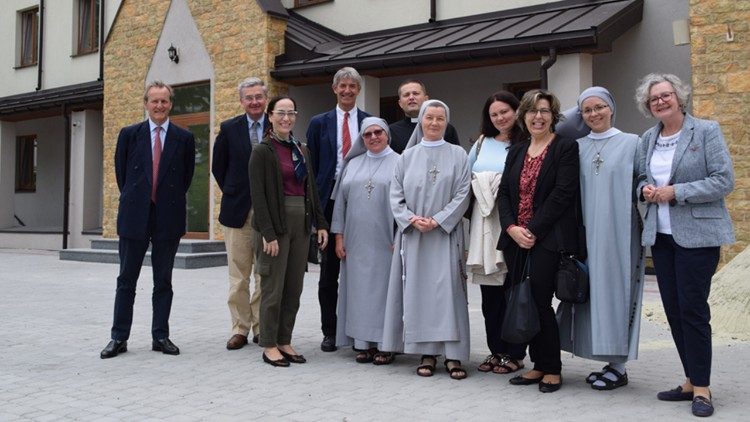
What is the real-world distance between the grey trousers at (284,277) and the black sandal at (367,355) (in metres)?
0.55

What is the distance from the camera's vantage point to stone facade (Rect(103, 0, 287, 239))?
14.3m

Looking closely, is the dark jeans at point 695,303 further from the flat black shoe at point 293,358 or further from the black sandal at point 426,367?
the flat black shoe at point 293,358

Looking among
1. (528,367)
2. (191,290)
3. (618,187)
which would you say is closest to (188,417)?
(528,367)

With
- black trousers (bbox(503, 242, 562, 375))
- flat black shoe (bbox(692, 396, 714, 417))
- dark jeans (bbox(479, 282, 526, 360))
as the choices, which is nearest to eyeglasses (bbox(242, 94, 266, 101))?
dark jeans (bbox(479, 282, 526, 360))

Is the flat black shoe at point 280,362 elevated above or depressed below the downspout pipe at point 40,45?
below

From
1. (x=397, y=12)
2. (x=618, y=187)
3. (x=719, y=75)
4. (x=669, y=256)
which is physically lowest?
(x=669, y=256)

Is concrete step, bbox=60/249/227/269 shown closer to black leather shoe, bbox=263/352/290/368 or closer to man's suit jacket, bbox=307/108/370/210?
man's suit jacket, bbox=307/108/370/210

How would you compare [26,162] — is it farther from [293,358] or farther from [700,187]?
[700,187]

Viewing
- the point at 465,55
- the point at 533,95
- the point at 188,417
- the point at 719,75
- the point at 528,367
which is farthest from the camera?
the point at 465,55

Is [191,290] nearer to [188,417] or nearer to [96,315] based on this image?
[96,315]

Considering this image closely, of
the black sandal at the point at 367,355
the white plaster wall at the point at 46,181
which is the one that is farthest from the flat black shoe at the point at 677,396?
the white plaster wall at the point at 46,181

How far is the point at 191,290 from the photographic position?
10.3 meters

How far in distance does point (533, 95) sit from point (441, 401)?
1970 millimetres

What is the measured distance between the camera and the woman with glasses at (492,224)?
5133 mm
